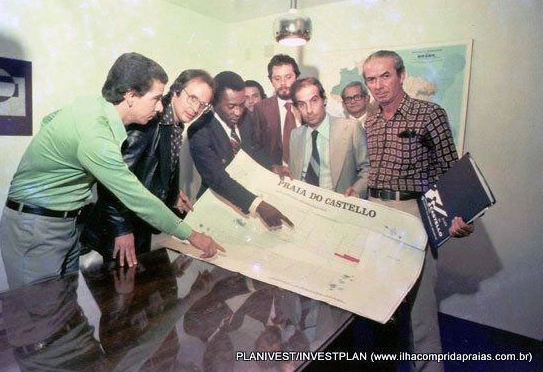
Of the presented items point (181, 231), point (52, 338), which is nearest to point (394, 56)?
point (181, 231)

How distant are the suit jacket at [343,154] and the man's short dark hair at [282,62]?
0.25 meters

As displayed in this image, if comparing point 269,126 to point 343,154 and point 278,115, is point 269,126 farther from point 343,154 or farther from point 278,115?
point 343,154

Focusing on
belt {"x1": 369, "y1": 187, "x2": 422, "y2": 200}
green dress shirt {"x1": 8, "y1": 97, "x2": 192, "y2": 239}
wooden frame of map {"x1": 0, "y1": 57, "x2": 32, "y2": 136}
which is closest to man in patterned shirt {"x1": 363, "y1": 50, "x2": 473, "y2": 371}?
belt {"x1": 369, "y1": 187, "x2": 422, "y2": 200}

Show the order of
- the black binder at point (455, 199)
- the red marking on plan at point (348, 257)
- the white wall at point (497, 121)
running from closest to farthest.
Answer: the black binder at point (455, 199) → the red marking on plan at point (348, 257) → the white wall at point (497, 121)

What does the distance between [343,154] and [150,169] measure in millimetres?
708

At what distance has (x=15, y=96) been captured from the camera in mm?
1218

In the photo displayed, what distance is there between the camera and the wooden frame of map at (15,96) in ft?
3.91

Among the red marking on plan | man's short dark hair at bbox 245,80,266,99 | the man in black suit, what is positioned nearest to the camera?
the red marking on plan

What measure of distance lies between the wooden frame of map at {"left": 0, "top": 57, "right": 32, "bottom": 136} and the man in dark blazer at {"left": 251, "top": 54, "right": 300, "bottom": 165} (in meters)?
0.81

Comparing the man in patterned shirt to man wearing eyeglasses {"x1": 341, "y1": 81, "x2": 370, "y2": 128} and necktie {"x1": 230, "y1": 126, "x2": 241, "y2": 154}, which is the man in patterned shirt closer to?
man wearing eyeglasses {"x1": 341, "y1": 81, "x2": 370, "y2": 128}

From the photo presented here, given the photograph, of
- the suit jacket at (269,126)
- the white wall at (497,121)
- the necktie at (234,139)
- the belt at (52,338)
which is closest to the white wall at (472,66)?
the white wall at (497,121)

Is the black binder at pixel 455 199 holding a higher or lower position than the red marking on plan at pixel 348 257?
higher

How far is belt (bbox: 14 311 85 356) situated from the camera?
0.58 metres

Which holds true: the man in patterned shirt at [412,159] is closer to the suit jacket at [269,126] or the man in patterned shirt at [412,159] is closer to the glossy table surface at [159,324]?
the suit jacket at [269,126]
